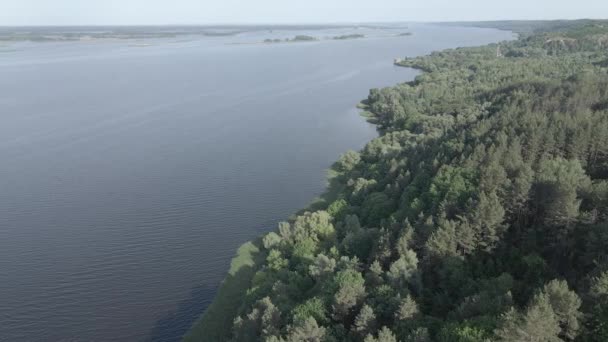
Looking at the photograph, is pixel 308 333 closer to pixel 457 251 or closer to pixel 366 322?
pixel 366 322

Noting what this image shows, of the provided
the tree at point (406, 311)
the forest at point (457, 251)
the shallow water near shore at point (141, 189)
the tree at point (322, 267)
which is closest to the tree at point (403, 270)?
the forest at point (457, 251)

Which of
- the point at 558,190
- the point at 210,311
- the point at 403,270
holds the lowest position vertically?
the point at 210,311

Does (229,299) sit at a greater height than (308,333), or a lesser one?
lesser

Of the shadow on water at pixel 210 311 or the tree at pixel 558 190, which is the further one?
the shadow on water at pixel 210 311

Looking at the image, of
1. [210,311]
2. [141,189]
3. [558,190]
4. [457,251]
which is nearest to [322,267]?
[457,251]

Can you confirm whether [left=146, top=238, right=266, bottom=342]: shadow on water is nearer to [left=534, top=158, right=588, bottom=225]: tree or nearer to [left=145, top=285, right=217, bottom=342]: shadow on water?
[left=145, top=285, right=217, bottom=342]: shadow on water

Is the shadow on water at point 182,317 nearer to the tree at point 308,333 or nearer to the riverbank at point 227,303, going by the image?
the riverbank at point 227,303

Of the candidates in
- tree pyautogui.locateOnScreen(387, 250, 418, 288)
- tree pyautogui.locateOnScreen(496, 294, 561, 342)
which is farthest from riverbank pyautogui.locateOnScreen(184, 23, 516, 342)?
tree pyautogui.locateOnScreen(496, 294, 561, 342)

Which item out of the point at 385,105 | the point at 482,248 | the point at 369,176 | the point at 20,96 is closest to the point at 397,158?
the point at 369,176
